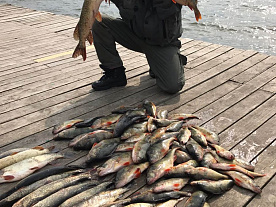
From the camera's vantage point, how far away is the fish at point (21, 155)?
3243 mm

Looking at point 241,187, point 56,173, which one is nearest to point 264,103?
point 241,187

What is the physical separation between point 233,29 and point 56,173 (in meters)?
10.7

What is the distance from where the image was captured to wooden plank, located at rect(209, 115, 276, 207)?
9.11 feet

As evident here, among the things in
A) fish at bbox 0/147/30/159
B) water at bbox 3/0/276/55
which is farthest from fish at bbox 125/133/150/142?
water at bbox 3/0/276/55

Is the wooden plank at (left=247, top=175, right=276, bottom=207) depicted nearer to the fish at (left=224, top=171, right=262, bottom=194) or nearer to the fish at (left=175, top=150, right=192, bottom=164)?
the fish at (left=224, top=171, right=262, bottom=194)

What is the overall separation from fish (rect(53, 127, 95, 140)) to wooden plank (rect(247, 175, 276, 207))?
72.6 inches

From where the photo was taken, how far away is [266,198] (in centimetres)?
278

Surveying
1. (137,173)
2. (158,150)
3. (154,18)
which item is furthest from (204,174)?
(154,18)

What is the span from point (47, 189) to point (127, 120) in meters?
1.21

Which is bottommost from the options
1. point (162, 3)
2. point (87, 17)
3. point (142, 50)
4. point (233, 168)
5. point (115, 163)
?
point (233, 168)

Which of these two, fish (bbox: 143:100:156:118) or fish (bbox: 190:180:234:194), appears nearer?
fish (bbox: 190:180:234:194)

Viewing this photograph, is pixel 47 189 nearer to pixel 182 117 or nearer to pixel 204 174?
pixel 204 174

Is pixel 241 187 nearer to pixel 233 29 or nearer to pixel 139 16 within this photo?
pixel 139 16

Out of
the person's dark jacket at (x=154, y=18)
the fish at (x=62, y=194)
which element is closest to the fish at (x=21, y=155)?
the fish at (x=62, y=194)
